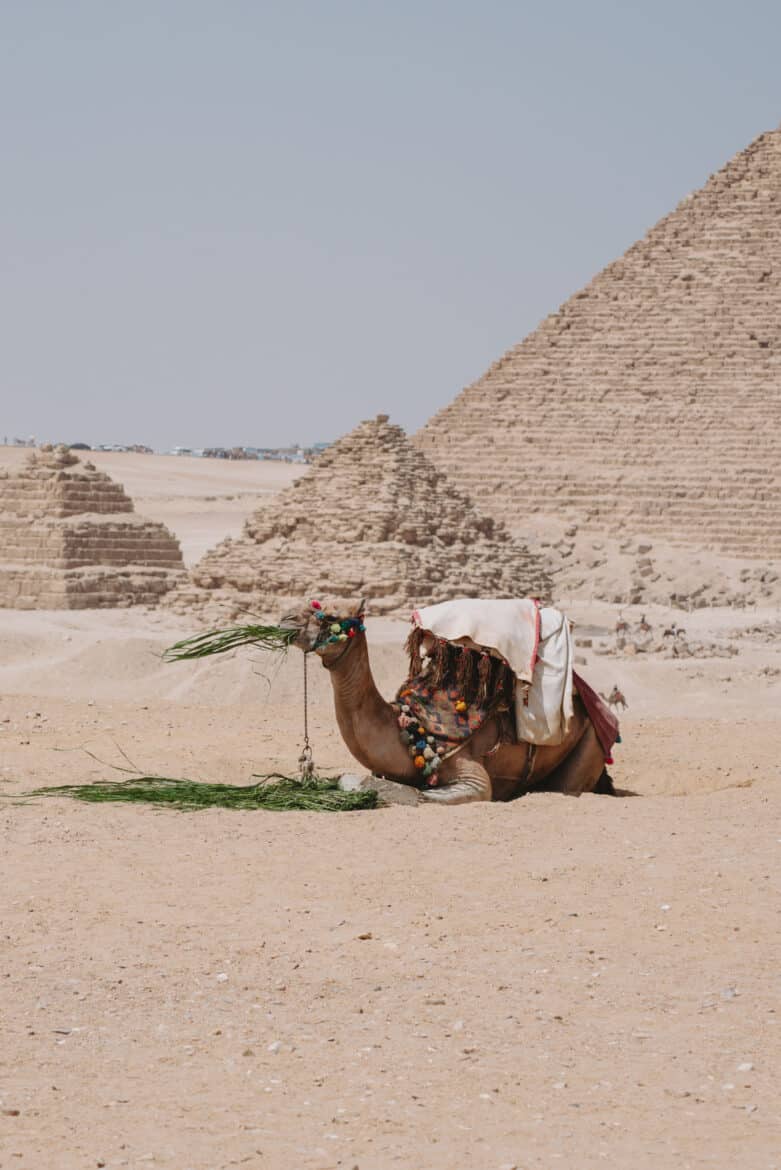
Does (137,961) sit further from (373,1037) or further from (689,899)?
(689,899)

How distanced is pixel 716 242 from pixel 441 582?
3837cm

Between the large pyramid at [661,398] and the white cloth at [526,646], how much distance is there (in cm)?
3249

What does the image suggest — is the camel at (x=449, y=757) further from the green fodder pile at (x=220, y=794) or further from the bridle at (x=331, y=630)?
the green fodder pile at (x=220, y=794)

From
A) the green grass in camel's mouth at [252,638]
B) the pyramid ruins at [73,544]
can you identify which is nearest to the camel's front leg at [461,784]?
the green grass in camel's mouth at [252,638]

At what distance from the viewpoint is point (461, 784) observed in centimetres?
865

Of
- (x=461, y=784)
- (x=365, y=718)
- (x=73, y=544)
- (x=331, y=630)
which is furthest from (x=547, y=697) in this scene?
(x=73, y=544)

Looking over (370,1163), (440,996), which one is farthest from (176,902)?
(370,1163)

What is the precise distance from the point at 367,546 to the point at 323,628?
43.9ft

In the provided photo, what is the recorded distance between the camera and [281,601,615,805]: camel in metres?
8.48

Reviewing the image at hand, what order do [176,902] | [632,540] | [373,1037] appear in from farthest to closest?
[632,540], [176,902], [373,1037]

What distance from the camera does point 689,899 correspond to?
22.2ft

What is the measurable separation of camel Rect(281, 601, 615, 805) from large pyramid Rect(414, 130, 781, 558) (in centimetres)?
3213

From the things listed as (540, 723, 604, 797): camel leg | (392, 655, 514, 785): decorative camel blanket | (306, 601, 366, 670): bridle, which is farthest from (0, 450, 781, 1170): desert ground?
(306, 601, 366, 670): bridle

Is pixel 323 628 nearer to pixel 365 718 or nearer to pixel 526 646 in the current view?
pixel 365 718
